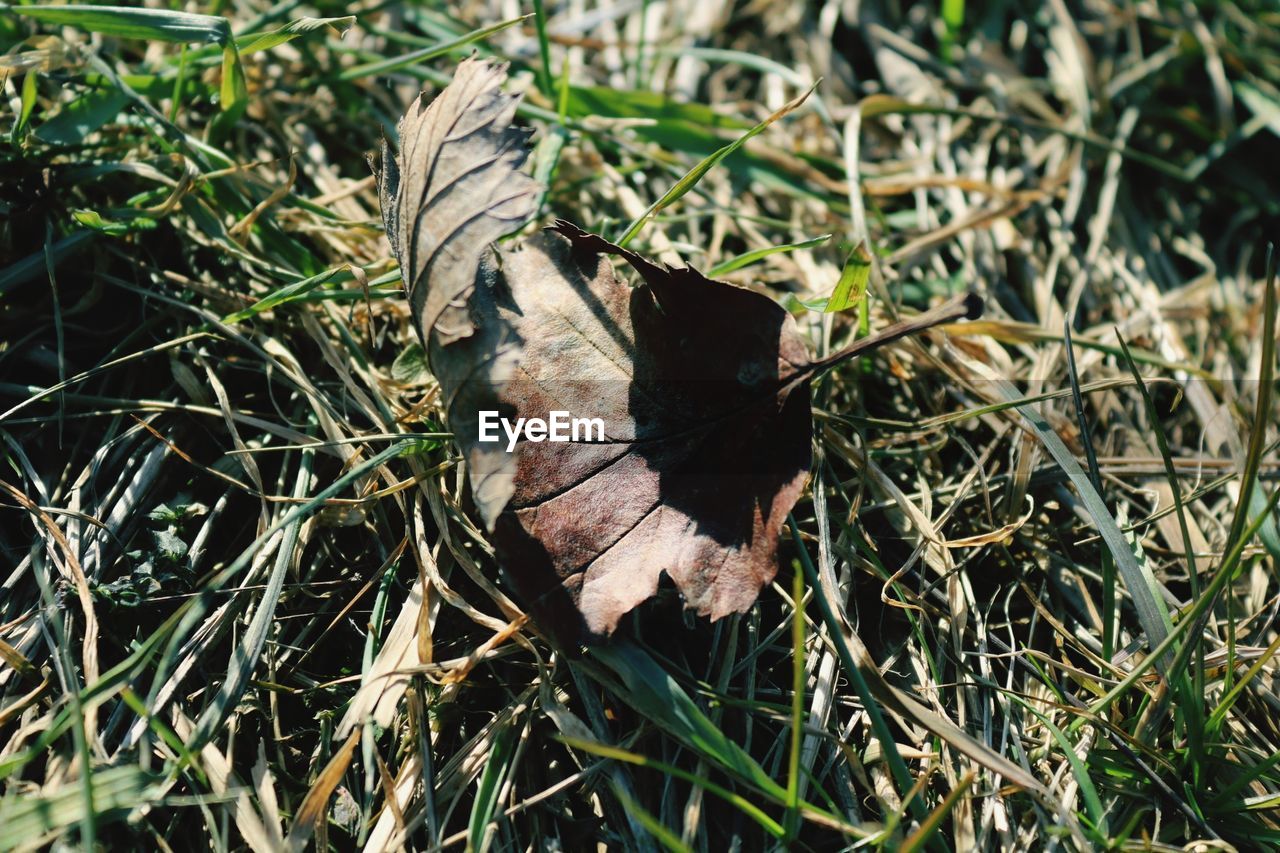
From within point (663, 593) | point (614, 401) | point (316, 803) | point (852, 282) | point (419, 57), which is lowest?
point (316, 803)

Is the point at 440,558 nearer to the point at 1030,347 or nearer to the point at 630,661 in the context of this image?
the point at 630,661

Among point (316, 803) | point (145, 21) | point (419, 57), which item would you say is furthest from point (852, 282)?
point (145, 21)

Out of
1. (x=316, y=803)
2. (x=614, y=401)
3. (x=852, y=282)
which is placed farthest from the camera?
(x=852, y=282)

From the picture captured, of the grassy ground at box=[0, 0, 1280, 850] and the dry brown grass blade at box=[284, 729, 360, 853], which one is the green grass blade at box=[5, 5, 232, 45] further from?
the dry brown grass blade at box=[284, 729, 360, 853]

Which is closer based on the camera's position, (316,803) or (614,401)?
(316,803)

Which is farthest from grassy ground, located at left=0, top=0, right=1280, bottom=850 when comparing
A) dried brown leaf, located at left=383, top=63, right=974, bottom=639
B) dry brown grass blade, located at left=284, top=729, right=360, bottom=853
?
dried brown leaf, located at left=383, top=63, right=974, bottom=639

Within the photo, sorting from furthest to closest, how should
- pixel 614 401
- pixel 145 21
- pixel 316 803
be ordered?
1. pixel 145 21
2. pixel 614 401
3. pixel 316 803

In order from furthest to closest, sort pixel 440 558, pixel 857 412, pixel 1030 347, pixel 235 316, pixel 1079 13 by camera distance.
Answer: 1. pixel 1079 13
2. pixel 1030 347
3. pixel 857 412
4. pixel 235 316
5. pixel 440 558

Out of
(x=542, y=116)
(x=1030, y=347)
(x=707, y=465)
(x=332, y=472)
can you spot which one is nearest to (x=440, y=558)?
(x=332, y=472)

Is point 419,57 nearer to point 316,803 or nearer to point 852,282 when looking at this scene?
point 852,282
